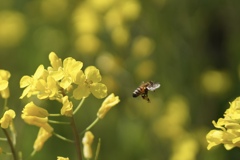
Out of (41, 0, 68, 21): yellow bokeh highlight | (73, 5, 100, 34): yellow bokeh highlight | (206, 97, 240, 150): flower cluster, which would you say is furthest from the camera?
(41, 0, 68, 21): yellow bokeh highlight

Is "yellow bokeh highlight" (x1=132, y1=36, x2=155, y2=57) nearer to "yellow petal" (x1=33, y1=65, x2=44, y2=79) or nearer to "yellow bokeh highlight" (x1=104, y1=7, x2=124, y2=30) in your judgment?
"yellow bokeh highlight" (x1=104, y1=7, x2=124, y2=30)

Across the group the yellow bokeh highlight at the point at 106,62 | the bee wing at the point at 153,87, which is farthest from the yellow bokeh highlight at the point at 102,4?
the bee wing at the point at 153,87

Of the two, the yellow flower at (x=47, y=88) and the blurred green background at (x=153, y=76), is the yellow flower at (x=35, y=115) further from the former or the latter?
the blurred green background at (x=153, y=76)

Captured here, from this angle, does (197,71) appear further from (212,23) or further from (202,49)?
(212,23)

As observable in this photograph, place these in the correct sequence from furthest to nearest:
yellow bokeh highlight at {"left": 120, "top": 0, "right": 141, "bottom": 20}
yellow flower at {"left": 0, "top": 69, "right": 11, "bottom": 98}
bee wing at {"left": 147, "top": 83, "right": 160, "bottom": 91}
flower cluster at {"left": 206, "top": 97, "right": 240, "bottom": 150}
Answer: yellow bokeh highlight at {"left": 120, "top": 0, "right": 141, "bottom": 20}
bee wing at {"left": 147, "top": 83, "right": 160, "bottom": 91}
yellow flower at {"left": 0, "top": 69, "right": 11, "bottom": 98}
flower cluster at {"left": 206, "top": 97, "right": 240, "bottom": 150}

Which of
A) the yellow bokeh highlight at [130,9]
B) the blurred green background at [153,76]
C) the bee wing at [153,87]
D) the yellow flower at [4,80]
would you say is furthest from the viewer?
the yellow bokeh highlight at [130,9]

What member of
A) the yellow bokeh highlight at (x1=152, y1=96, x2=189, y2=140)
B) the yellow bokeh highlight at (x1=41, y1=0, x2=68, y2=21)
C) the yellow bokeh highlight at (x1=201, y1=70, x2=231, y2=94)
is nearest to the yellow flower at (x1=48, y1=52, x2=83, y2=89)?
the yellow bokeh highlight at (x1=152, y1=96, x2=189, y2=140)

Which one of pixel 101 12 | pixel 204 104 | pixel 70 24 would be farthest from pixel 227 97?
pixel 70 24
